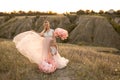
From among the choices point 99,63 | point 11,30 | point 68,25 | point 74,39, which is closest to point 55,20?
point 68,25

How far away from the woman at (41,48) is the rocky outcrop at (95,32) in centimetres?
5508

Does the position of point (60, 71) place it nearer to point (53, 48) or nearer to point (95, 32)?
point (53, 48)

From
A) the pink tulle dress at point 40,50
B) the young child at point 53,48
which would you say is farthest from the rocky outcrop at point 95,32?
the young child at point 53,48

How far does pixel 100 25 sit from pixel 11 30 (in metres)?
24.9

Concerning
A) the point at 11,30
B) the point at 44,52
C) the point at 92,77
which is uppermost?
the point at 44,52

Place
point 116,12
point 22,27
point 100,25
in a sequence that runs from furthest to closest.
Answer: point 22,27
point 116,12
point 100,25

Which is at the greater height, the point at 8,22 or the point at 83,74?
the point at 83,74

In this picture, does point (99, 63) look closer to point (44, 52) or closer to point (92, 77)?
point (92, 77)

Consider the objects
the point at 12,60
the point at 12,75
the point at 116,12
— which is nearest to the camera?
the point at 12,75

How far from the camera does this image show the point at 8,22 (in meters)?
104

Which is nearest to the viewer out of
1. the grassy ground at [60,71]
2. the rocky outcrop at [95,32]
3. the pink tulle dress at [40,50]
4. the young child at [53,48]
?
the grassy ground at [60,71]

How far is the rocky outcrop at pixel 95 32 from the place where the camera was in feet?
251

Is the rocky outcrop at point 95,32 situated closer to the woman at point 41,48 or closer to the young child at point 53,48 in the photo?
the woman at point 41,48

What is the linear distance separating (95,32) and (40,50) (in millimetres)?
64266
